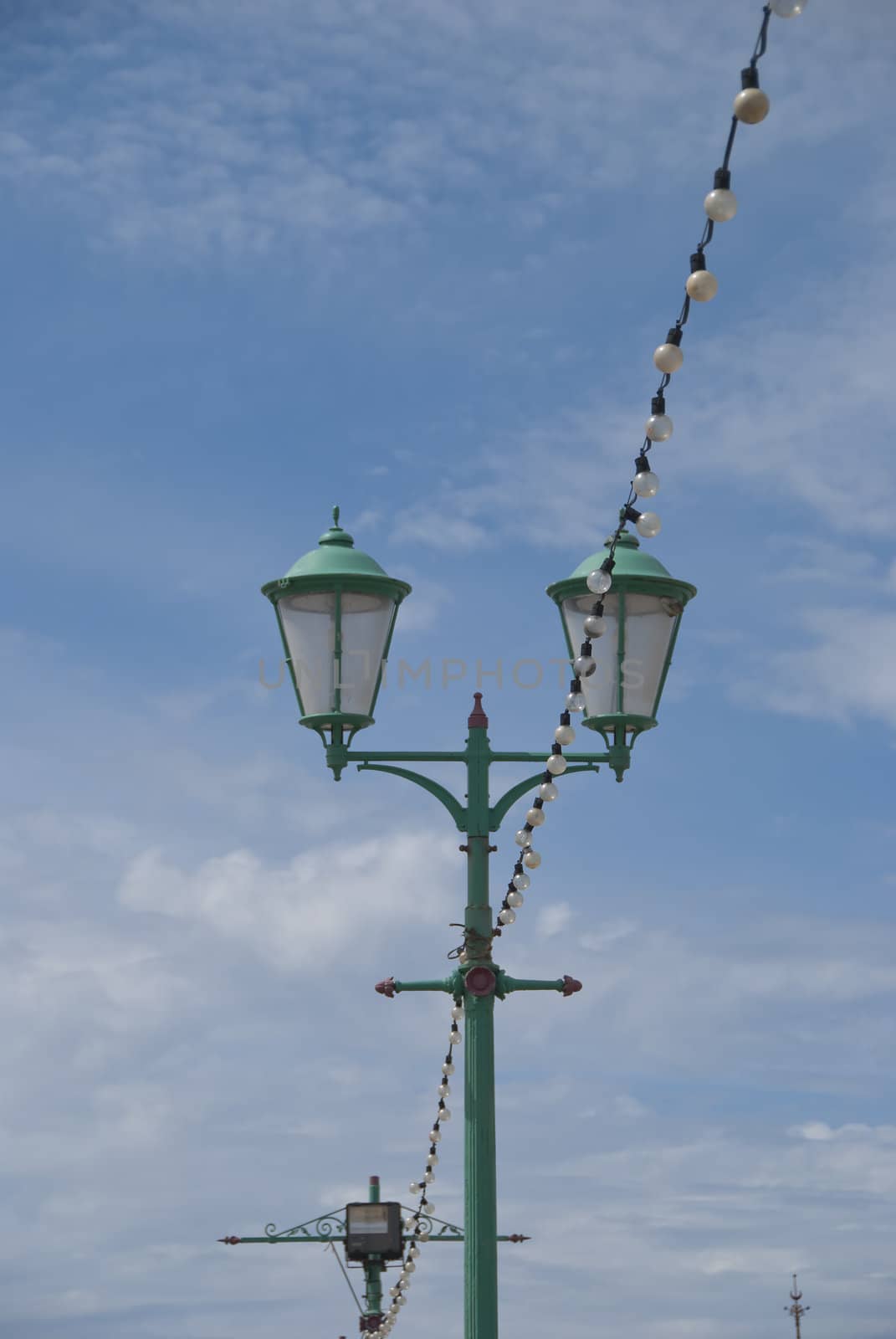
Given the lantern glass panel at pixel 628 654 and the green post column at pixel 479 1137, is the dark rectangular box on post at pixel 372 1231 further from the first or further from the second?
the lantern glass panel at pixel 628 654

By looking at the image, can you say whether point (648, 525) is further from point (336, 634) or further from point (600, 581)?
point (336, 634)

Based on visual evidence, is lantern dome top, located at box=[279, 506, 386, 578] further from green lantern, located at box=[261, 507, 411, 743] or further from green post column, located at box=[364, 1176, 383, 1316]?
green post column, located at box=[364, 1176, 383, 1316]

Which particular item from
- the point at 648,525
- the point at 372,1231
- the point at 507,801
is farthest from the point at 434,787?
the point at 372,1231

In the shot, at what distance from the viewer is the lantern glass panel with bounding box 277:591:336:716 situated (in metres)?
11.3

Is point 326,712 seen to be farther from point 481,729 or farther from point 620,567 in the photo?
point 620,567

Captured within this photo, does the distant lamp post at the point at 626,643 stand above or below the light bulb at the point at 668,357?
above

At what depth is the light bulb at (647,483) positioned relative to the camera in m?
8.01

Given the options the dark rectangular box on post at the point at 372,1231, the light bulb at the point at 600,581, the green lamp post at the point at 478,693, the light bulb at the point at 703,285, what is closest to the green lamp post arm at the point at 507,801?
the green lamp post at the point at 478,693

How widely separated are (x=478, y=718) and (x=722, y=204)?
5206 mm

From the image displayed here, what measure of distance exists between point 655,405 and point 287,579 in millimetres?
4199

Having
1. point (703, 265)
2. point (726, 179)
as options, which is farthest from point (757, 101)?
point (703, 265)

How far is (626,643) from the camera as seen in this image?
11.4 meters

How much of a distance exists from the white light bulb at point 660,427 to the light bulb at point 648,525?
2.26 feet

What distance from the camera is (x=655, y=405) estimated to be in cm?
770
